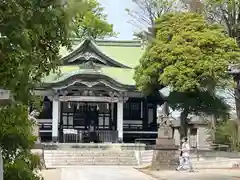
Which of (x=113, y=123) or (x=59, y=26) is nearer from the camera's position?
(x=59, y=26)

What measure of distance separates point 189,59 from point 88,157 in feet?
26.7

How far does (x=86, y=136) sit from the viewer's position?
3750 cm

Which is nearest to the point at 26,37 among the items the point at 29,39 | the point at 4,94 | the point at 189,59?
the point at 29,39

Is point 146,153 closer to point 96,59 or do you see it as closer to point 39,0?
point 96,59

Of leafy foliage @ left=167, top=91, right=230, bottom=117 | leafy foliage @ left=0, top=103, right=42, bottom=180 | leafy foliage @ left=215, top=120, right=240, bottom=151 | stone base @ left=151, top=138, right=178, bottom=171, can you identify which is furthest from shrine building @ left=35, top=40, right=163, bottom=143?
leafy foliage @ left=0, top=103, right=42, bottom=180

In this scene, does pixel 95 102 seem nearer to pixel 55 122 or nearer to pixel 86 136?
pixel 86 136

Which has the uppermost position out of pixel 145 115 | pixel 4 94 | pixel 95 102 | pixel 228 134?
pixel 95 102

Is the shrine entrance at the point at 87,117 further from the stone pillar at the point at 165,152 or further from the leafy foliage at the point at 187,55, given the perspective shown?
the stone pillar at the point at 165,152

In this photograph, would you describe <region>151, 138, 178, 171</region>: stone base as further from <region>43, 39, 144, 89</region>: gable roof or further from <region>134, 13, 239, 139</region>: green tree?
<region>43, 39, 144, 89</region>: gable roof

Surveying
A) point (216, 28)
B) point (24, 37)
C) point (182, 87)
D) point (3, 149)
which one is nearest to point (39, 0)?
point (24, 37)

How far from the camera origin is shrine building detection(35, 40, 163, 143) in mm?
36281

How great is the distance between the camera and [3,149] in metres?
9.62

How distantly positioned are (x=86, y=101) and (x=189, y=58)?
10.8 meters

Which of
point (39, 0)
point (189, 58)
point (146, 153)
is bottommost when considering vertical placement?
point (146, 153)
